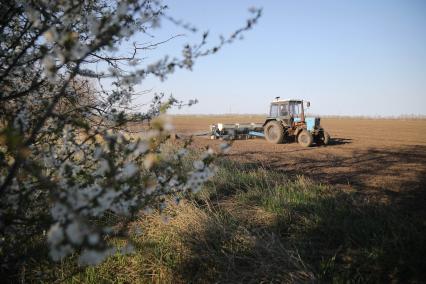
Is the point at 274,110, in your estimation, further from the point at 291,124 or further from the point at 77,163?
the point at 77,163

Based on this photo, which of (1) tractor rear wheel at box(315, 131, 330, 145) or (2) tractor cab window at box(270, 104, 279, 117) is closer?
(1) tractor rear wheel at box(315, 131, 330, 145)

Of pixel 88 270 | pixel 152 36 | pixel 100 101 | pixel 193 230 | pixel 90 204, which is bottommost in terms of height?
pixel 88 270

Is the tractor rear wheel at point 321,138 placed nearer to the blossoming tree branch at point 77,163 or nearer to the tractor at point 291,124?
the tractor at point 291,124

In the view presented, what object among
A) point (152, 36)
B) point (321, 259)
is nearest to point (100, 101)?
point (152, 36)

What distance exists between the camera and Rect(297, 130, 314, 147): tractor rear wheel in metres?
14.8

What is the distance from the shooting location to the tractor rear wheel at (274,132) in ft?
54.0

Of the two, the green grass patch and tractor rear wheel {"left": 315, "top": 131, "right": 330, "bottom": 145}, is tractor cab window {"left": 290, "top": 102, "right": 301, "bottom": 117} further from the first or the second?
the green grass patch

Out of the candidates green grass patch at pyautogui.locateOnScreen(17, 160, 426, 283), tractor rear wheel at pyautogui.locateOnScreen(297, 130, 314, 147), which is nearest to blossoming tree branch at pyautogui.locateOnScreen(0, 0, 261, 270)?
green grass patch at pyautogui.locateOnScreen(17, 160, 426, 283)

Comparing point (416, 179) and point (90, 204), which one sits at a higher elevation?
point (90, 204)

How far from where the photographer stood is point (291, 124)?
16.8 m

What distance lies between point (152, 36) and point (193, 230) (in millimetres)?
2437

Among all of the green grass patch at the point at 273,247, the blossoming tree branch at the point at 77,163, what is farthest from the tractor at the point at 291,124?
the blossoming tree branch at the point at 77,163

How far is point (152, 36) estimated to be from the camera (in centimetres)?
343

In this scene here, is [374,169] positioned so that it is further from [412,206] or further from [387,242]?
[387,242]
